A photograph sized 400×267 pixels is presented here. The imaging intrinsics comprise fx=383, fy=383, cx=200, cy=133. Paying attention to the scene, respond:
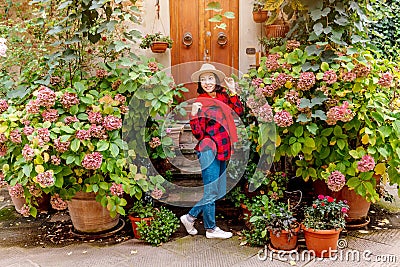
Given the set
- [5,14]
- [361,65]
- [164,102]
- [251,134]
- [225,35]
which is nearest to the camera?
[361,65]

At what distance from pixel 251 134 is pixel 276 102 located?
433 millimetres

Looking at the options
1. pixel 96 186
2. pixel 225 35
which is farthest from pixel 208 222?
pixel 225 35

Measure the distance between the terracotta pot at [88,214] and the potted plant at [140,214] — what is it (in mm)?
202

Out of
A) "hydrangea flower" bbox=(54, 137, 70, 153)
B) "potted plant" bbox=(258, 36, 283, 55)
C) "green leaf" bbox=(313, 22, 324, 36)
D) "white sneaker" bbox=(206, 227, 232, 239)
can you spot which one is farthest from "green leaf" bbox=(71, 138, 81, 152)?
"potted plant" bbox=(258, 36, 283, 55)

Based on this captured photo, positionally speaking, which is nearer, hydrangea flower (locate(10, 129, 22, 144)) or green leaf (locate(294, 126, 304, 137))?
hydrangea flower (locate(10, 129, 22, 144))

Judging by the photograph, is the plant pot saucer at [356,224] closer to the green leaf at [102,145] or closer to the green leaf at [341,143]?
the green leaf at [341,143]

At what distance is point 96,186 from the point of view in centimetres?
262

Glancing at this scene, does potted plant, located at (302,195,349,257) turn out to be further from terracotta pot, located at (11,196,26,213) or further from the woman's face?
terracotta pot, located at (11,196,26,213)

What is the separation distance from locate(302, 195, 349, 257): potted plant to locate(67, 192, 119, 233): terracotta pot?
1467mm

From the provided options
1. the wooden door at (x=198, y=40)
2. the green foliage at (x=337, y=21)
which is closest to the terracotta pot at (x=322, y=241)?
the green foliage at (x=337, y=21)

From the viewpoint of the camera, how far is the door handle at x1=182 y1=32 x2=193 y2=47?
4.47m

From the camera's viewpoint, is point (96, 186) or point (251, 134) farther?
point (251, 134)

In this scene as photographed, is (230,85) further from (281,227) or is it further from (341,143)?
(281,227)

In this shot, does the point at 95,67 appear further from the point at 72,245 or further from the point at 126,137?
the point at 72,245
